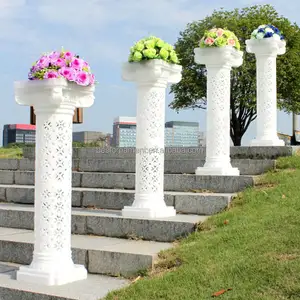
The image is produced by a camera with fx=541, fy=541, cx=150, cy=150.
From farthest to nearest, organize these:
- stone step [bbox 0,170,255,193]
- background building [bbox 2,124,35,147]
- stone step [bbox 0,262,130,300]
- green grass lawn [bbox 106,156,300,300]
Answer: background building [bbox 2,124,35,147]
stone step [bbox 0,170,255,193]
stone step [bbox 0,262,130,300]
green grass lawn [bbox 106,156,300,300]

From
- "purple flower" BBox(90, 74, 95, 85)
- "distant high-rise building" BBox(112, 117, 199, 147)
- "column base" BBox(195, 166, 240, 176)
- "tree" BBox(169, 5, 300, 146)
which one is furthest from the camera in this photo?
"tree" BBox(169, 5, 300, 146)

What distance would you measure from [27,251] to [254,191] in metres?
2.72

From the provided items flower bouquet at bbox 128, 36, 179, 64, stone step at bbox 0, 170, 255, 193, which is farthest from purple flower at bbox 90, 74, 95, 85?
stone step at bbox 0, 170, 255, 193

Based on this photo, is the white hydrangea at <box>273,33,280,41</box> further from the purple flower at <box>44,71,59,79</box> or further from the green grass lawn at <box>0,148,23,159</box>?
the green grass lawn at <box>0,148,23,159</box>

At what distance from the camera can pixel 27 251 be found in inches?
223

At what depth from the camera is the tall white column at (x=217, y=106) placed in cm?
765

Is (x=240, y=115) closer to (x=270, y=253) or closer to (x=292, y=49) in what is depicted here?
(x=292, y=49)

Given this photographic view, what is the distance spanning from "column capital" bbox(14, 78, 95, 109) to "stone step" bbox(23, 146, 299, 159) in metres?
3.58

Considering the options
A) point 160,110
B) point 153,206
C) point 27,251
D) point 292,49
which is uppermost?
point 292,49

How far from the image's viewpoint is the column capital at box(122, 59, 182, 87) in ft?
20.9

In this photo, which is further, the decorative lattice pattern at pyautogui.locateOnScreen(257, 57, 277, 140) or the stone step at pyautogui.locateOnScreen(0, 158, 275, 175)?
the decorative lattice pattern at pyautogui.locateOnScreen(257, 57, 277, 140)

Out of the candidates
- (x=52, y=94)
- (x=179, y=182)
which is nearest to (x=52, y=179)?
(x=52, y=94)

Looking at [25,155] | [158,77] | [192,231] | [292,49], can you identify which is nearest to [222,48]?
[158,77]

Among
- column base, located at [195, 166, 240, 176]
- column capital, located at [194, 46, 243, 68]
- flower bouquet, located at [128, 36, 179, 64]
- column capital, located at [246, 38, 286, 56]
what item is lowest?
column base, located at [195, 166, 240, 176]
